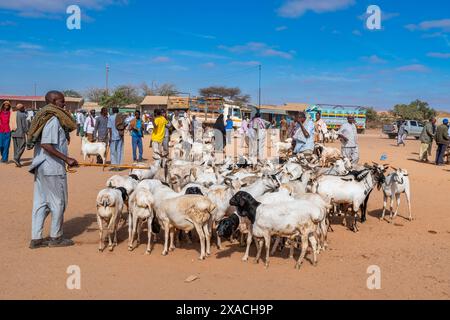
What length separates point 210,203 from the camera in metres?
6.23

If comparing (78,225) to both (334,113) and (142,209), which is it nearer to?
(142,209)

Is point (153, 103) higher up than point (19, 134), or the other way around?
point (153, 103)

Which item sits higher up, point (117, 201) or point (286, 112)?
point (286, 112)

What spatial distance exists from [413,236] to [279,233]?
337 centimetres

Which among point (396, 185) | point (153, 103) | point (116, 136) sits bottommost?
point (396, 185)

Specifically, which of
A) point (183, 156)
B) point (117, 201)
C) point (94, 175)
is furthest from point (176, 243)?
point (183, 156)

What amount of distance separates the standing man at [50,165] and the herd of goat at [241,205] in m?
0.70

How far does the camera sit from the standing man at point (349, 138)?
11445mm

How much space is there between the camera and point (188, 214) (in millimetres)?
6223

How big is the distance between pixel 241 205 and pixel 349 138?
6332 mm

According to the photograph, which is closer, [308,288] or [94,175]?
[308,288]

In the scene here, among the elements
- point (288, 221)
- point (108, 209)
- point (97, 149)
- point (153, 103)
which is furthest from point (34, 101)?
point (288, 221)

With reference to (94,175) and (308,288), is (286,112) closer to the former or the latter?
(94,175)

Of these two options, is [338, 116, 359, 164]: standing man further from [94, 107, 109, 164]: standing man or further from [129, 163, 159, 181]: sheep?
[94, 107, 109, 164]: standing man
